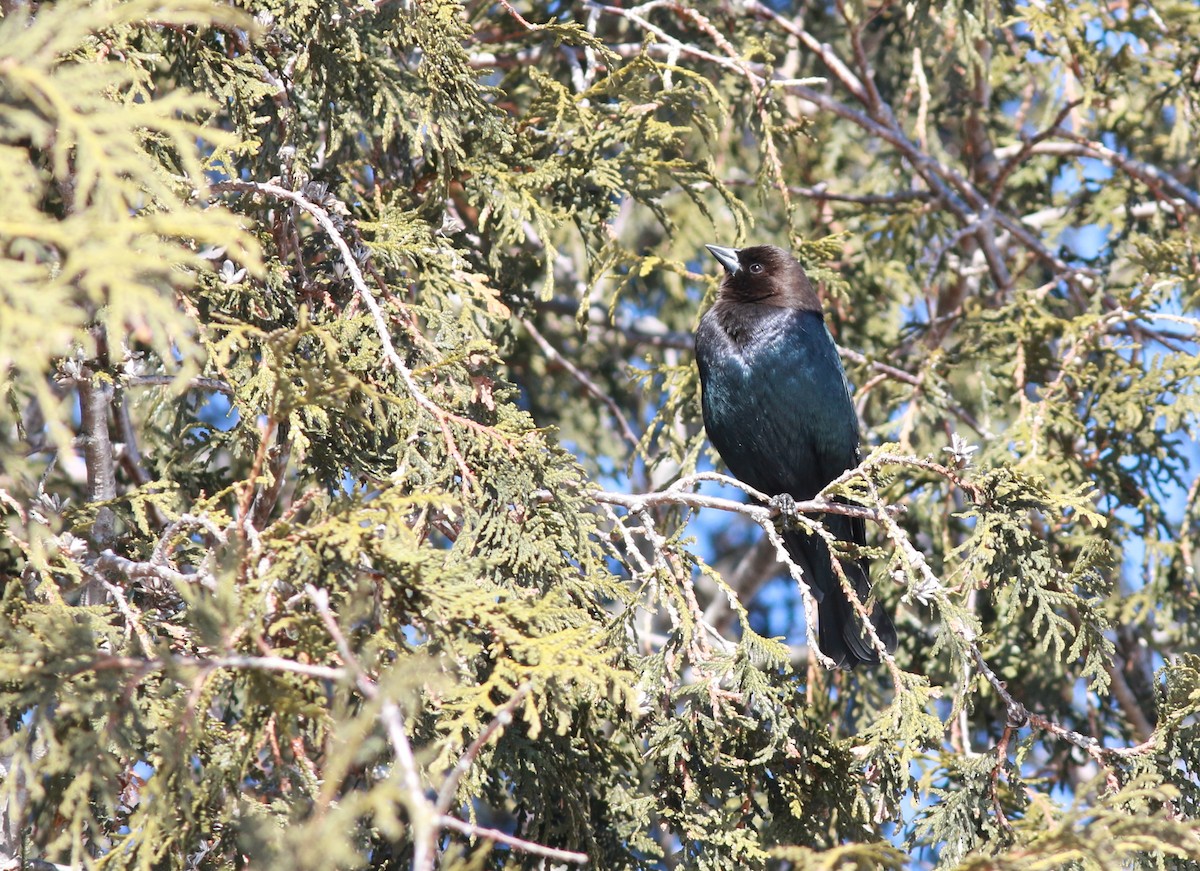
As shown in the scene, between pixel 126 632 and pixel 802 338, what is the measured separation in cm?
268

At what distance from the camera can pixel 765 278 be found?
4527mm

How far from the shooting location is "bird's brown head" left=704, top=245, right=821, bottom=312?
448 cm

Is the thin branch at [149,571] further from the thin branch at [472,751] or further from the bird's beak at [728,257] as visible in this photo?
the bird's beak at [728,257]

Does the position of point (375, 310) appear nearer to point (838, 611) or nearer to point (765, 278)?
point (838, 611)

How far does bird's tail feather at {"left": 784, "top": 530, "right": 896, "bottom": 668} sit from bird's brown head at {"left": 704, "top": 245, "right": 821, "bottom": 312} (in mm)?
932

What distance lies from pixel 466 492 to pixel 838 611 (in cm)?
191

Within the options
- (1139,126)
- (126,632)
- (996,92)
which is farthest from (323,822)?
(996,92)

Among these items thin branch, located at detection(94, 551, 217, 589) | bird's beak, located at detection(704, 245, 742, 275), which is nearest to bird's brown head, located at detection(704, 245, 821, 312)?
bird's beak, located at detection(704, 245, 742, 275)

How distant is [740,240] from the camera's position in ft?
13.3

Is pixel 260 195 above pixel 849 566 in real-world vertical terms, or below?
above

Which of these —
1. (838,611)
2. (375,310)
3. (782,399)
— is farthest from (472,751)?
(782,399)

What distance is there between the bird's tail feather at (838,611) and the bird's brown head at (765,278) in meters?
0.93

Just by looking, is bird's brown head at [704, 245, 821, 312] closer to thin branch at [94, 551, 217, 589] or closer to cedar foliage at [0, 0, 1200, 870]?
cedar foliage at [0, 0, 1200, 870]

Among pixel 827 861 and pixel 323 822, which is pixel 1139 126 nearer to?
pixel 827 861
